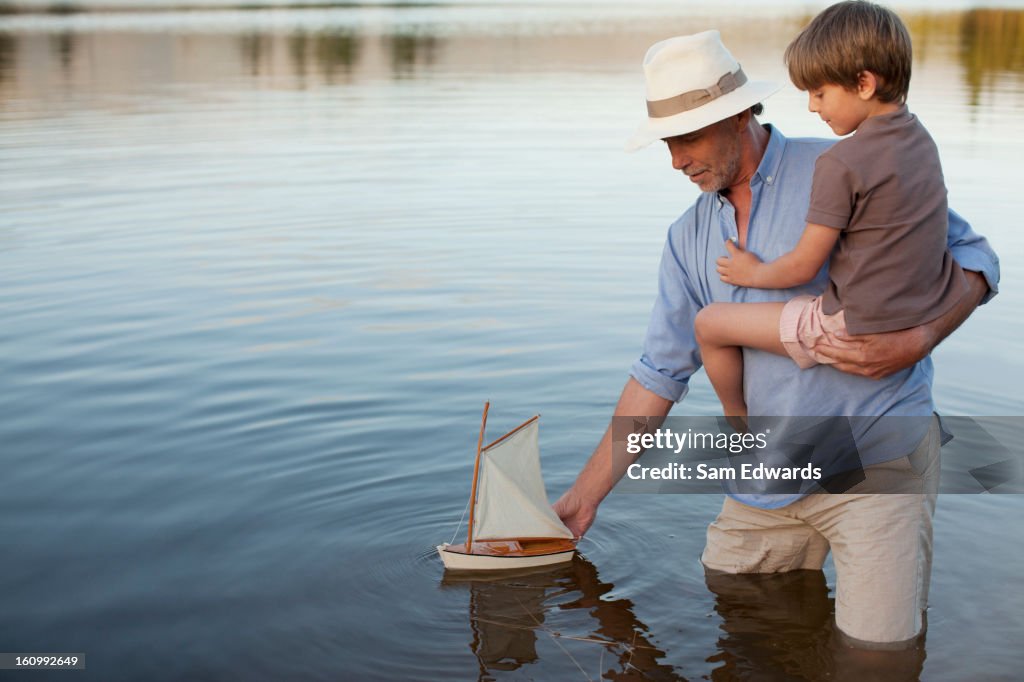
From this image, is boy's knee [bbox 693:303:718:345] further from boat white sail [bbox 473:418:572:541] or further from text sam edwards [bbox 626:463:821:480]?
boat white sail [bbox 473:418:572:541]

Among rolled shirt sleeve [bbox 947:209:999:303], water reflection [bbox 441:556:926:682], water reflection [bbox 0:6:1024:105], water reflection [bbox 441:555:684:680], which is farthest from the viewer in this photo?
water reflection [bbox 0:6:1024:105]

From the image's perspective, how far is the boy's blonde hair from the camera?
13.3 ft

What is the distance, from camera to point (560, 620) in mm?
5195

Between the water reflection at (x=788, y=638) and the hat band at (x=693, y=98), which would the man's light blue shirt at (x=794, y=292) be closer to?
the hat band at (x=693, y=98)

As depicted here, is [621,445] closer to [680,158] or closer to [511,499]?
[511,499]

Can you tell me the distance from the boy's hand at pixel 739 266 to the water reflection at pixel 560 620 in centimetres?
158

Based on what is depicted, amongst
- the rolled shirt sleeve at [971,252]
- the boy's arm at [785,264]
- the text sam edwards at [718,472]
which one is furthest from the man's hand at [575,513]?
the rolled shirt sleeve at [971,252]

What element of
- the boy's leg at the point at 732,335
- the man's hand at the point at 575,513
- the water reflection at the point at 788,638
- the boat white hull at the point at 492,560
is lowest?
the water reflection at the point at 788,638

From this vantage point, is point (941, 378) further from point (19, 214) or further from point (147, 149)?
point (147, 149)

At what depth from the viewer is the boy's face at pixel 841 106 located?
4195 millimetres

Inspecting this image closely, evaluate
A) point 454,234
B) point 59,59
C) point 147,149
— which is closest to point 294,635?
point 454,234

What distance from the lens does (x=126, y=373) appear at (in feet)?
27.4

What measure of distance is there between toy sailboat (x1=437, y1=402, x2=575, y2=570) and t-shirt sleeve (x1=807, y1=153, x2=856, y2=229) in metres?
1.62

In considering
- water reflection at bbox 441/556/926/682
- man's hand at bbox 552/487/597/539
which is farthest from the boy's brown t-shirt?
man's hand at bbox 552/487/597/539
